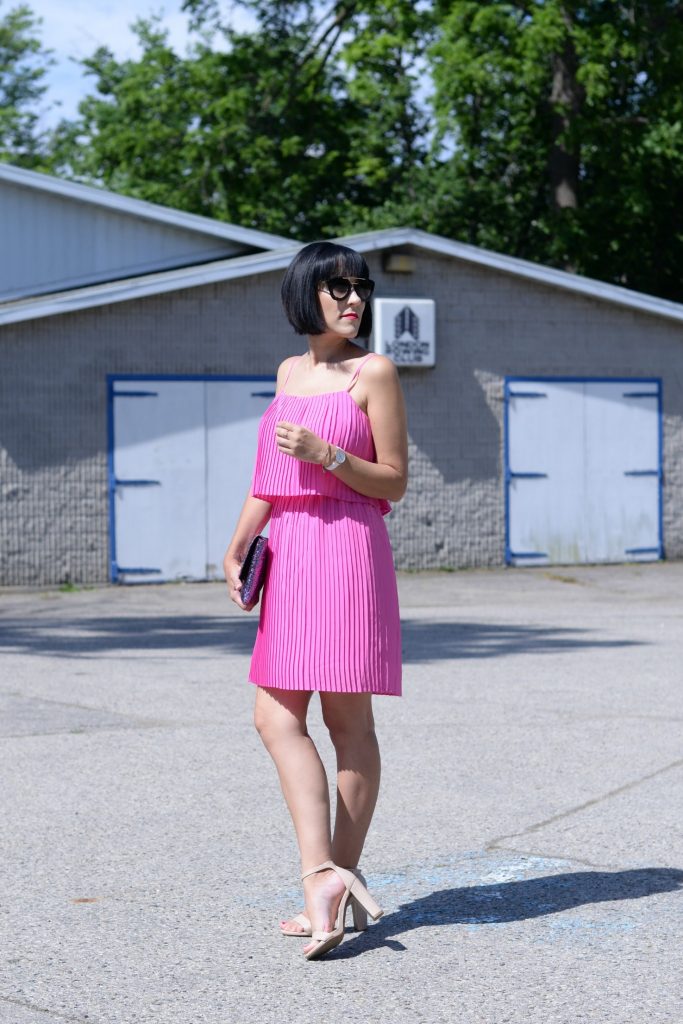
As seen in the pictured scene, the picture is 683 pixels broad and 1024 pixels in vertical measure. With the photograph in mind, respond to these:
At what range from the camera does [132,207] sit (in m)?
19.5

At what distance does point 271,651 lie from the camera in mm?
4230

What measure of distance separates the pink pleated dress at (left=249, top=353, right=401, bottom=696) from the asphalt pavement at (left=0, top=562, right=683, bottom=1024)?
733 mm

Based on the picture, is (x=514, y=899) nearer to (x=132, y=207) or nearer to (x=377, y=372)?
(x=377, y=372)

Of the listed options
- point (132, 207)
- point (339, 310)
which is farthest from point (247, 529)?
point (132, 207)

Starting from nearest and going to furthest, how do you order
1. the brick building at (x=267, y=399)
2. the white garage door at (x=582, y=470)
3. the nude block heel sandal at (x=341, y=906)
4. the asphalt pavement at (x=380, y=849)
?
1. the asphalt pavement at (x=380, y=849)
2. the nude block heel sandal at (x=341, y=906)
3. the brick building at (x=267, y=399)
4. the white garage door at (x=582, y=470)

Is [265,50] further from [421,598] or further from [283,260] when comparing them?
[421,598]

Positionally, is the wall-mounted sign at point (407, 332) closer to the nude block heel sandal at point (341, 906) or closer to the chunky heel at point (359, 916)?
the chunky heel at point (359, 916)

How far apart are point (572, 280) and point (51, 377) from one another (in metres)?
6.30

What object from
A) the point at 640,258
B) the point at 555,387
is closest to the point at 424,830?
the point at 555,387

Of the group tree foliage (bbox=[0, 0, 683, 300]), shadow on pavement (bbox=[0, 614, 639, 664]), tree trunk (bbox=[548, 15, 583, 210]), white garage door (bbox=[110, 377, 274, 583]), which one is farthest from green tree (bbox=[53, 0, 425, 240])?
shadow on pavement (bbox=[0, 614, 639, 664])

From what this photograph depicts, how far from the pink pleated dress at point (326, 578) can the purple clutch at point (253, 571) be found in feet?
0.11

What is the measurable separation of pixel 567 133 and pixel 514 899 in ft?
87.9

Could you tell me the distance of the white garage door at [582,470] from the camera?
18.4 metres

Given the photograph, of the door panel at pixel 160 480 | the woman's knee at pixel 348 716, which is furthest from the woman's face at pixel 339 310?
the door panel at pixel 160 480
